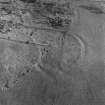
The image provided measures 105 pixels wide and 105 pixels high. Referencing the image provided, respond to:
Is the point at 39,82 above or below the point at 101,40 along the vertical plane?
below

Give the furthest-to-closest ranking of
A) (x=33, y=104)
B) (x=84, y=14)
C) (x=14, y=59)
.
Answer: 1. (x=84, y=14)
2. (x=14, y=59)
3. (x=33, y=104)

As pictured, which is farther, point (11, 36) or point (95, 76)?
point (11, 36)

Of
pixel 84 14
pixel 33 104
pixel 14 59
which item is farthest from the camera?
pixel 84 14

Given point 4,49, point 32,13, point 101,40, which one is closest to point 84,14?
point 101,40

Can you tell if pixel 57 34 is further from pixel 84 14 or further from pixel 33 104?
pixel 33 104

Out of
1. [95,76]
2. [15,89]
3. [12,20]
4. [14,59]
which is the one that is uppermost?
[12,20]

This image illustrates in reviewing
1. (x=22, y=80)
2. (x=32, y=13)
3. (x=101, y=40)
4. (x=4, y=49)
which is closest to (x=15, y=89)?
(x=22, y=80)
